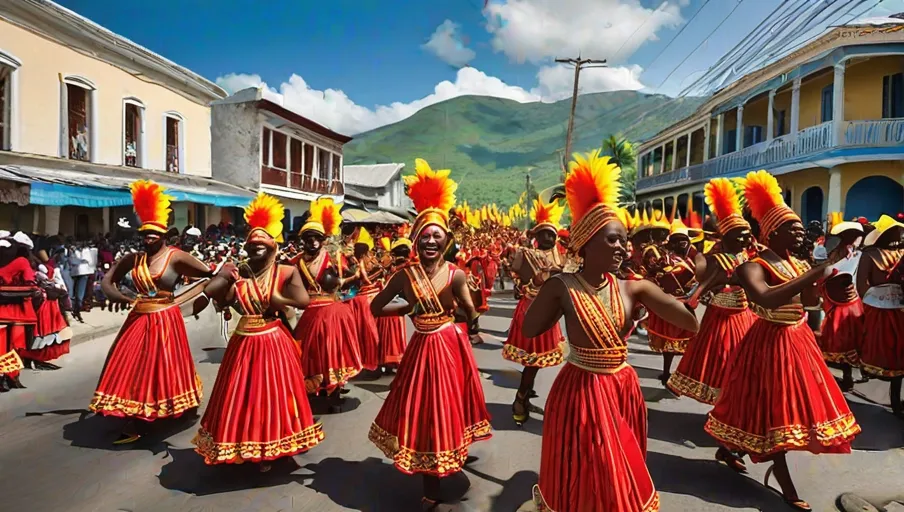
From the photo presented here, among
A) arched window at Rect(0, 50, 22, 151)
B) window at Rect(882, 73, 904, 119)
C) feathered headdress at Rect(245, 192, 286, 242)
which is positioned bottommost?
feathered headdress at Rect(245, 192, 286, 242)

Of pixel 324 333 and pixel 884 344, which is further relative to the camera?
pixel 324 333

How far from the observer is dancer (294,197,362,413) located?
645 cm

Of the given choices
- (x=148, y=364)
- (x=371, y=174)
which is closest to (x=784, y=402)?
(x=148, y=364)

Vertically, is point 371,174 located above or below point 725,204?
above

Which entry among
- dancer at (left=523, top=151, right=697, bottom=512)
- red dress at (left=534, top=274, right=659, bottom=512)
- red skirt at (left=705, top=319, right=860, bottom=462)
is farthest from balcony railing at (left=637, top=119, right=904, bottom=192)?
red dress at (left=534, top=274, right=659, bottom=512)

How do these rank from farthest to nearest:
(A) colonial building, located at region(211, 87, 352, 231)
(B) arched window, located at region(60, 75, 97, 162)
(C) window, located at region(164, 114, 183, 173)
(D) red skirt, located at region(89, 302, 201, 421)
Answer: (A) colonial building, located at region(211, 87, 352, 231) → (C) window, located at region(164, 114, 183, 173) → (B) arched window, located at region(60, 75, 97, 162) → (D) red skirt, located at region(89, 302, 201, 421)

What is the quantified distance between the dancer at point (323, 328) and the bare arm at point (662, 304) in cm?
387

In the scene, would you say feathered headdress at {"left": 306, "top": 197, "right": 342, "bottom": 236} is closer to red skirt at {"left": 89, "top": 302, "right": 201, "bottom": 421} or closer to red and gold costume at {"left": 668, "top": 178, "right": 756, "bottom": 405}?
red skirt at {"left": 89, "top": 302, "right": 201, "bottom": 421}

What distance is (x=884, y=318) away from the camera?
6.18m

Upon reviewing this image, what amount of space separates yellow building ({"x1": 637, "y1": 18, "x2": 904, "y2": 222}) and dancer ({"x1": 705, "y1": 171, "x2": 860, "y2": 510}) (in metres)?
15.3

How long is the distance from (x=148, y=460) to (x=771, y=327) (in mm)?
5353

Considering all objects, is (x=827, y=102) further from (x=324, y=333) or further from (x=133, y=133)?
A: (x=133, y=133)

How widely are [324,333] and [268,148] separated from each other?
2162 centimetres

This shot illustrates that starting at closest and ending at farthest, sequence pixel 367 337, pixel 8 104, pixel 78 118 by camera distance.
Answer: pixel 367 337 → pixel 8 104 → pixel 78 118
